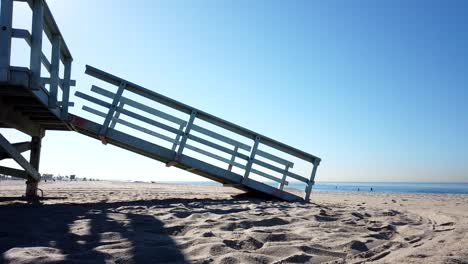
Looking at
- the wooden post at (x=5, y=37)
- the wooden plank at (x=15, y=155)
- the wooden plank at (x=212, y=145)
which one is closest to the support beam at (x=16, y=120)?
the wooden plank at (x=15, y=155)

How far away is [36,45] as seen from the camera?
471 cm

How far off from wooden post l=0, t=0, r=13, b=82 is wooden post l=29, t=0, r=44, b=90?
296 mm

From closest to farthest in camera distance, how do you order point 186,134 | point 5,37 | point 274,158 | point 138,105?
point 5,37 < point 138,105 < point 186,134 < point 274,158

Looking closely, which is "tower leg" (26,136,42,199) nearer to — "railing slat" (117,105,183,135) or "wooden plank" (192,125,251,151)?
"railing slat" (117,105,183,135)

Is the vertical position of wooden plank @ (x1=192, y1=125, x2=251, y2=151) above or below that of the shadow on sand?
above

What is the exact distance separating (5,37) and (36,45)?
424 mm

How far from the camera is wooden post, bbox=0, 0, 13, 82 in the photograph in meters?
4.31

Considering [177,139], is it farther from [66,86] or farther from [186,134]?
[66,86]

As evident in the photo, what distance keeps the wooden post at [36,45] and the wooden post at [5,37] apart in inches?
11.6

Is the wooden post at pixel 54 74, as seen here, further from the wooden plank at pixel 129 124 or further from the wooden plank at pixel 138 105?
the wooden plank at pixel 138 105

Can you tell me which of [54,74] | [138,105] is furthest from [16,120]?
[138,105]

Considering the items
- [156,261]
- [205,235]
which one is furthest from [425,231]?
[156,261]

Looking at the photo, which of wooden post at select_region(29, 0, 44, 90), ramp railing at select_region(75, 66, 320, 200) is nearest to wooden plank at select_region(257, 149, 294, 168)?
Result: ramp railing at select_region(75, 66, 320, 200)

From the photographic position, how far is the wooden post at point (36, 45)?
184 inches
